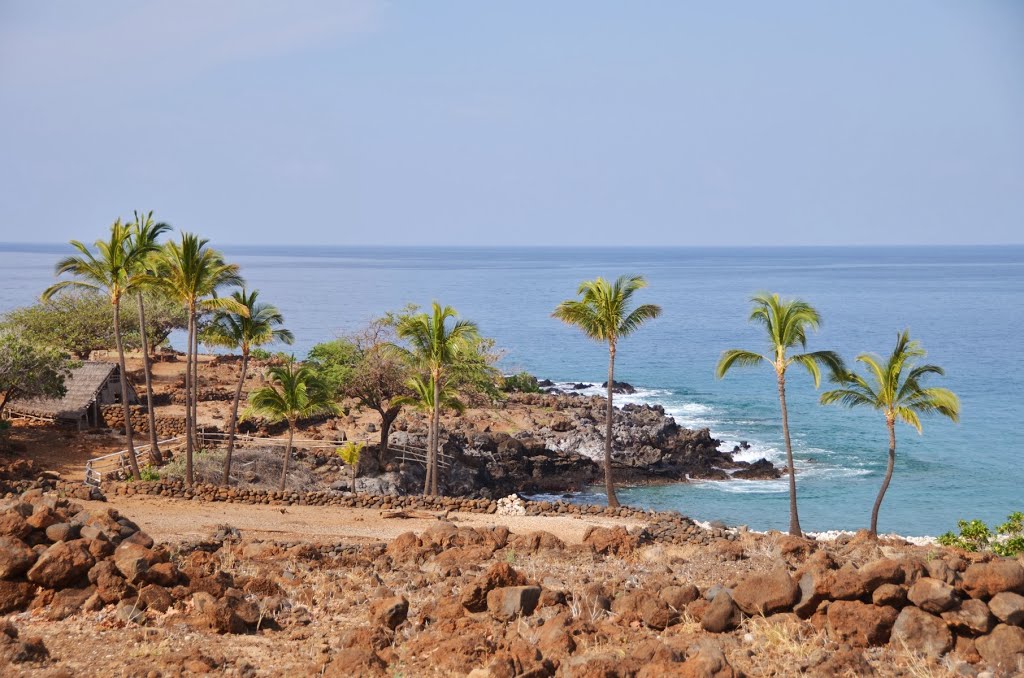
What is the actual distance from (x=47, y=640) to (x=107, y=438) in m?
22.8

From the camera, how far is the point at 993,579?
11.4 m

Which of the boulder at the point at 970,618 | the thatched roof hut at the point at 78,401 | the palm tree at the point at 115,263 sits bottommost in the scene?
the thatched roof hut at the point at 78,401

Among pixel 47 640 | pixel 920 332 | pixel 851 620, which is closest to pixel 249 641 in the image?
pixel 47 640

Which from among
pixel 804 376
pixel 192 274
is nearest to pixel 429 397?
pixel 192 274

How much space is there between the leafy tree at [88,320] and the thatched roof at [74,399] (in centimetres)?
1136

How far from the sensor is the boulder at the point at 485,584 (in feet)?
42.2

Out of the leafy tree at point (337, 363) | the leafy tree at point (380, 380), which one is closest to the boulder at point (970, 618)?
the leafy tree at point (380, 380)

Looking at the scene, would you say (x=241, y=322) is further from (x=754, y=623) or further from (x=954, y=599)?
(x=954, y=599)

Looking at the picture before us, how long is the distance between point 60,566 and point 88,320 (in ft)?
132

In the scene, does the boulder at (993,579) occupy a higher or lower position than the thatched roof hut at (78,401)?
higher

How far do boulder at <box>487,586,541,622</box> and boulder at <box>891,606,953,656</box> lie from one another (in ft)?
14.5

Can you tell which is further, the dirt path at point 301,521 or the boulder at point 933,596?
the dirt path at point 301,521

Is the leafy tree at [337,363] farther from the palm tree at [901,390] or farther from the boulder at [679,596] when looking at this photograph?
the boulder at [679,596]

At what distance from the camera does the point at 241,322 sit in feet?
88.9
